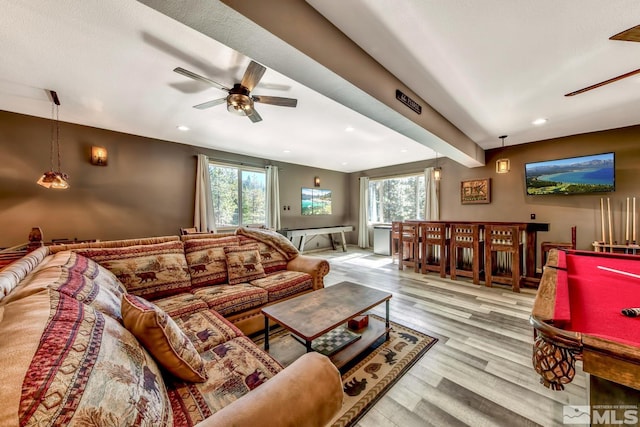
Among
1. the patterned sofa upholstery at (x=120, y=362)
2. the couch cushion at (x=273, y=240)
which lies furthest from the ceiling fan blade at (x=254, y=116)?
the patterned sofa upholstery at (x=120, y=362)

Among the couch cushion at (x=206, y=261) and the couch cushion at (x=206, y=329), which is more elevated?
the couch cushion at (x=206, y=261)

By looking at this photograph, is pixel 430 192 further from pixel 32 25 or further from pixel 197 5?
pixel 32 25

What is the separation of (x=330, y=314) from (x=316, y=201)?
17.4 ft

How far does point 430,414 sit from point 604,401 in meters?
0.89

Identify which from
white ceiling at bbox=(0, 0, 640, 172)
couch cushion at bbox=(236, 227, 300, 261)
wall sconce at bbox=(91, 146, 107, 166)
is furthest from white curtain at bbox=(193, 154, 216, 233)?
couch cushion at bbox=(236, 227, 300, 261)

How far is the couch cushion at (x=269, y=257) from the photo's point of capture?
2.81 m

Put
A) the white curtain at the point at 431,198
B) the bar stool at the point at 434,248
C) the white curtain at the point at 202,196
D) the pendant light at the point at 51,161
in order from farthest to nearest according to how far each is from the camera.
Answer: the white curtain at the point at 431,198 → the white curtain at the point at 202,196 → the bar stool at the point at 434,248 → the pendant light at the point at 51,161

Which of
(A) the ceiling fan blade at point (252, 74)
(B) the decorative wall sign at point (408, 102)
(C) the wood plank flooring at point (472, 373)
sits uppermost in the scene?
(A) the ceiling fan blade at point (252, 74)

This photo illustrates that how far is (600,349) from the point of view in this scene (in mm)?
703

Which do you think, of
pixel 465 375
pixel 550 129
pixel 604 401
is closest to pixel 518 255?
pixel 550 129

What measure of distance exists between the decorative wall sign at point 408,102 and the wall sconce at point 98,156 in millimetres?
4409

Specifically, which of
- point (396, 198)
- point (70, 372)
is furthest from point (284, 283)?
point (396, 198)

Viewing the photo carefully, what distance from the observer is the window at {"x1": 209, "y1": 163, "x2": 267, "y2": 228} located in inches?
197

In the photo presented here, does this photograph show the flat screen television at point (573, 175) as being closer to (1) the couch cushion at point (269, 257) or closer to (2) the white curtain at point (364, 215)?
(2) the white curtain at point (364, 215)
